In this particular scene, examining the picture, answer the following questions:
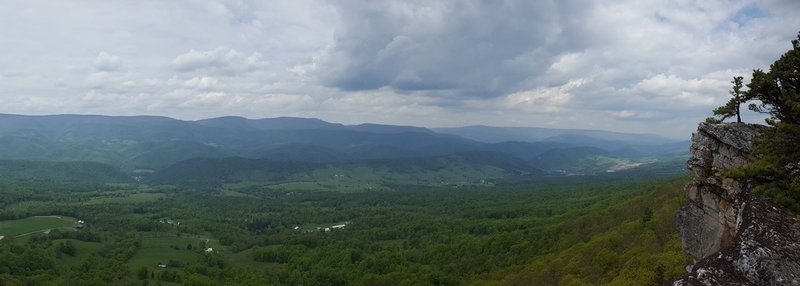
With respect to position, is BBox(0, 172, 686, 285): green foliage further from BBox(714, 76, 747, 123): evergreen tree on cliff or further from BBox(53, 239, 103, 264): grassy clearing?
BBox(714, 76, 747, 123): evergreen tree on cliff

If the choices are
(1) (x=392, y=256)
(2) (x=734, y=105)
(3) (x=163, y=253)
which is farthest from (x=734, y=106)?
(3) (x=163, y=253)

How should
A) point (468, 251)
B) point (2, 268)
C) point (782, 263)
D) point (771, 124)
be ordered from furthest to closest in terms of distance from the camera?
point (468, 251) → point (2, 268) → point (771, 124) → point (782, 263)

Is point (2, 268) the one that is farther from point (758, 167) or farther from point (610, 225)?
point (758, 167)

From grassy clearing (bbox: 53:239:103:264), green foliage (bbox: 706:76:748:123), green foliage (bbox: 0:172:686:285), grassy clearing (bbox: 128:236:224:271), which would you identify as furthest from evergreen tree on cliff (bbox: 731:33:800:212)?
grassy clearing (bbox: 53:239:103:264)

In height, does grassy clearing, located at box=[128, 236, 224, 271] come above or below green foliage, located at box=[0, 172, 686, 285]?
below

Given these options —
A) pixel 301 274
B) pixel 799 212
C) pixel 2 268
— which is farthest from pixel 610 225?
pixel 2 268

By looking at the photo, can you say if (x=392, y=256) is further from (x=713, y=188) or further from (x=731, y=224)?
(x=731, y=224)
